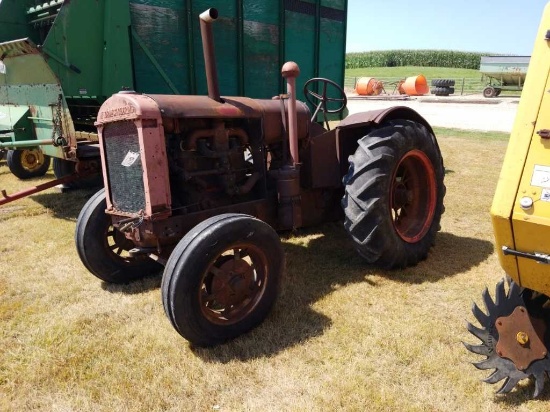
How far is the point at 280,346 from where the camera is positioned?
2.62m

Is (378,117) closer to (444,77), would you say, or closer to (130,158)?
(130,158)

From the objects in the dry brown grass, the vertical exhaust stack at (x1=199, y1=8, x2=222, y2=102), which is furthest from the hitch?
the vertical exhaust stack at (x1=199, y1=8, x2=222, y2=102)

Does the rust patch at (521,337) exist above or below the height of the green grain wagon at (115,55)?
Answer: below

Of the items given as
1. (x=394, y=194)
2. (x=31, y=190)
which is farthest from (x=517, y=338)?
(x=31, y=190)

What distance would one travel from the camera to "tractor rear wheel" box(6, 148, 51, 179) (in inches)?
291

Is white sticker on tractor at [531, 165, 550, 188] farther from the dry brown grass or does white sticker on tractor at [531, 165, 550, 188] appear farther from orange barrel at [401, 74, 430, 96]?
orange barrel at [401, 74, 430, 96]

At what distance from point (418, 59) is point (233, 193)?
61243 millimetres

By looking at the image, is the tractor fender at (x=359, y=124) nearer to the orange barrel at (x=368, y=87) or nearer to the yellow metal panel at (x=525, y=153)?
the yellow metal panel at (x=525, y=153)

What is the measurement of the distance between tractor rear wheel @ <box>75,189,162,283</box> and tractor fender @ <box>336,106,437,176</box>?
1976 mm

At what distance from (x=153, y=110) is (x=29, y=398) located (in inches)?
66.6

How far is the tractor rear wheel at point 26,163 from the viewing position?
24.2ft

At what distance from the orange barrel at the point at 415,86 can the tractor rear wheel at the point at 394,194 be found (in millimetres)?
27022

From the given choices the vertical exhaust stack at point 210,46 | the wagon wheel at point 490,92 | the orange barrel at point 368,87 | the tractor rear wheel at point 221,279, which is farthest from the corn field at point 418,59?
the tractor rear wheel at point 221,279

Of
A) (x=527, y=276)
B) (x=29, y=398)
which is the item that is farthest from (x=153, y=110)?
(x=527, y=276)
